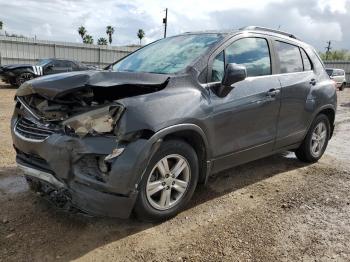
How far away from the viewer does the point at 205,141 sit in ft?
12.6

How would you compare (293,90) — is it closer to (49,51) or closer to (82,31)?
(49,51)

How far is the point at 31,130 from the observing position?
361cm

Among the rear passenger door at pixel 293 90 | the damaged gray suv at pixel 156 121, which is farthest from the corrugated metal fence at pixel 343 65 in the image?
the damaged gray suv at pixel 156 121

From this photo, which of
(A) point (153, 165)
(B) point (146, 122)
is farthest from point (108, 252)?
(B) point (146, 122)

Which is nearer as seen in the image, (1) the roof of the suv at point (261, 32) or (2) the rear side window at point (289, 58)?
(1) the roof of the suv at point (261, 32)

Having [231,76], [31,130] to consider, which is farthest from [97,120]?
[231,76]

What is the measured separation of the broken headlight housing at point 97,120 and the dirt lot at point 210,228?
37.5 inches

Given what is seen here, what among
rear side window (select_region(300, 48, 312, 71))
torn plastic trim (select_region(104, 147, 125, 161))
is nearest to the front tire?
torn plastic trim (select_region(104, 147, 125, 161))

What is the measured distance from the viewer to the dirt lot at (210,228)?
3.20 meters

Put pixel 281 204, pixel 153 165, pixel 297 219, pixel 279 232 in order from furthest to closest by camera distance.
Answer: pixel 281 204
pixel 297 219
pixel 279 232
pixel 153 165

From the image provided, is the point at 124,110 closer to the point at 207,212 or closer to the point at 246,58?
the point at 207,212

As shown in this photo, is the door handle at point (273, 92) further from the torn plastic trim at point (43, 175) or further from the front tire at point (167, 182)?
the torn plastic trim at point (43, 175)

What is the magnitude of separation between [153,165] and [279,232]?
1.35m

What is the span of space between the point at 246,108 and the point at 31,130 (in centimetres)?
221
